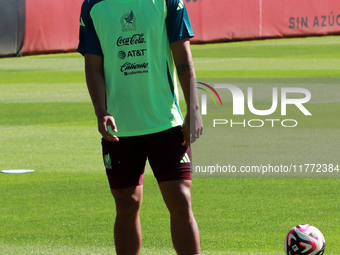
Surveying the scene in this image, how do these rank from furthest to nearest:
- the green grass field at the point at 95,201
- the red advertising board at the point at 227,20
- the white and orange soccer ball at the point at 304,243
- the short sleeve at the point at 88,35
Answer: the red advertising board at the point at 227,20
the green grass field at the point at 95,201
the white and orange soccer ball at the point at 304,243
the short sleeve at the point at 88,35

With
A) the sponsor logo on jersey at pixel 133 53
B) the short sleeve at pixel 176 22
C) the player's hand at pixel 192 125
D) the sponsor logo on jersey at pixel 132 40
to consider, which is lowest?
the player's hand at pixel 192 125

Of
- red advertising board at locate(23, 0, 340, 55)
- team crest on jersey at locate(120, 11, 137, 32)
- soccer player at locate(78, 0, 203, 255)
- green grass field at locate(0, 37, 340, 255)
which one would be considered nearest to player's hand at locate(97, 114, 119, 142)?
soccer player at locate(78, 0, 203, 255)

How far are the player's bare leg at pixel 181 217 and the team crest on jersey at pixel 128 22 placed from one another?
0.92 metres

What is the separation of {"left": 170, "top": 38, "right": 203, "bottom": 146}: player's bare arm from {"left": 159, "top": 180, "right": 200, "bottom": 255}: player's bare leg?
28cm

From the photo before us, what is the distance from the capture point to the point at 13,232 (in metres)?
6.30

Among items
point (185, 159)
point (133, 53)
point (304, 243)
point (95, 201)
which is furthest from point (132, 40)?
point (95, 201)

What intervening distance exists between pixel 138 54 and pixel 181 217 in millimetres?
973

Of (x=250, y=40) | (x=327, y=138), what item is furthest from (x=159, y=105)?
(x=250, y=40)

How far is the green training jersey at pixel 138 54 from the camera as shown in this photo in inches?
169

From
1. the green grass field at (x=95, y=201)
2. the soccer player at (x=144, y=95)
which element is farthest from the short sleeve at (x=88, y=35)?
the green grass field at (x=95, y=201)

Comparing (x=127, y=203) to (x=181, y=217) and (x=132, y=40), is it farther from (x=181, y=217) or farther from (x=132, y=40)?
(x=132, y=40)

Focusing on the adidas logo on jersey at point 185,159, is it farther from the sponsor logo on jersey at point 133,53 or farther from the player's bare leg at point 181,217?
the sponsor logo on jersey at point 133,53

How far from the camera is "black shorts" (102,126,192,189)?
14.2ft

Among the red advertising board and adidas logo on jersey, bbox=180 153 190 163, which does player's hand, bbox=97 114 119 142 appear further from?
the red advertising board
